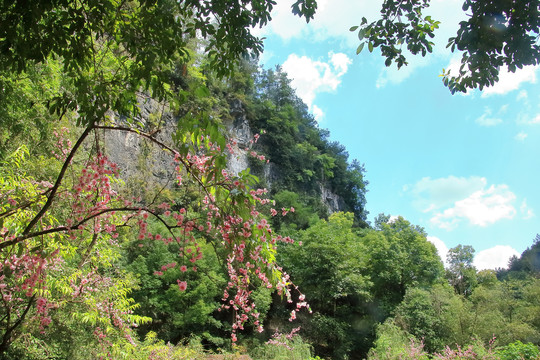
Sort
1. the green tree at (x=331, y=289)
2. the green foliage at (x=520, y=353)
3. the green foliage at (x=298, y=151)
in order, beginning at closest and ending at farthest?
the green foliage at (x=520, y=353) < the green tree at (x=331, y=289) < the green foliage at (x=298, y=151)

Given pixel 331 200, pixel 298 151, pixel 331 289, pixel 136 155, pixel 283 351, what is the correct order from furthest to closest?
pixel 331 200 < pixel 298 151 < pixel 136 155 < pixel 331 289 < pixel 283 351

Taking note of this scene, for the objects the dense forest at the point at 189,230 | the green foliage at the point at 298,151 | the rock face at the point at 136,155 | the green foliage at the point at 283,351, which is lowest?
the green foliage at the point at 283,351

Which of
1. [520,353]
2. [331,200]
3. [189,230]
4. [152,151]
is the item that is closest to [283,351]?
[520,353]

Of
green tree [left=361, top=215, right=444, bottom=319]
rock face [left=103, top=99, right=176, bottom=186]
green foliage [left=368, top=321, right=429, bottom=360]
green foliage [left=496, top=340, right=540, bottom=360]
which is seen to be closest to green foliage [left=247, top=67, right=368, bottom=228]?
green tree [left=361, top=215, right=444, bottom=319]

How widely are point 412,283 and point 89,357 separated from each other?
17.4m

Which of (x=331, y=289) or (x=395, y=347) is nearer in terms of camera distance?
(x=395, y=347)

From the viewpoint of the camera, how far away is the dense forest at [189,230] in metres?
2.20

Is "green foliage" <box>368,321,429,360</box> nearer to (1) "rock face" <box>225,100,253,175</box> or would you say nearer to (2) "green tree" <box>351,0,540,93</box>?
(2) "green tree" <box>351,0,540,93</box>

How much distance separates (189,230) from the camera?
2.19m

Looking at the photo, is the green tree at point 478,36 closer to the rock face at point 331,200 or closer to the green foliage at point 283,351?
the green foliage at point 283,351

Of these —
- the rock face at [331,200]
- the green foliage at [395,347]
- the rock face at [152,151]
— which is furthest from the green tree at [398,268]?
the rock face at [331,200]

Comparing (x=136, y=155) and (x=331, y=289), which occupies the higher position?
(x=136, y=155)

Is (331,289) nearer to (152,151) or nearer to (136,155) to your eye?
(152,151)

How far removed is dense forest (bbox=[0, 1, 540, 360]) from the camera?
2.20m
